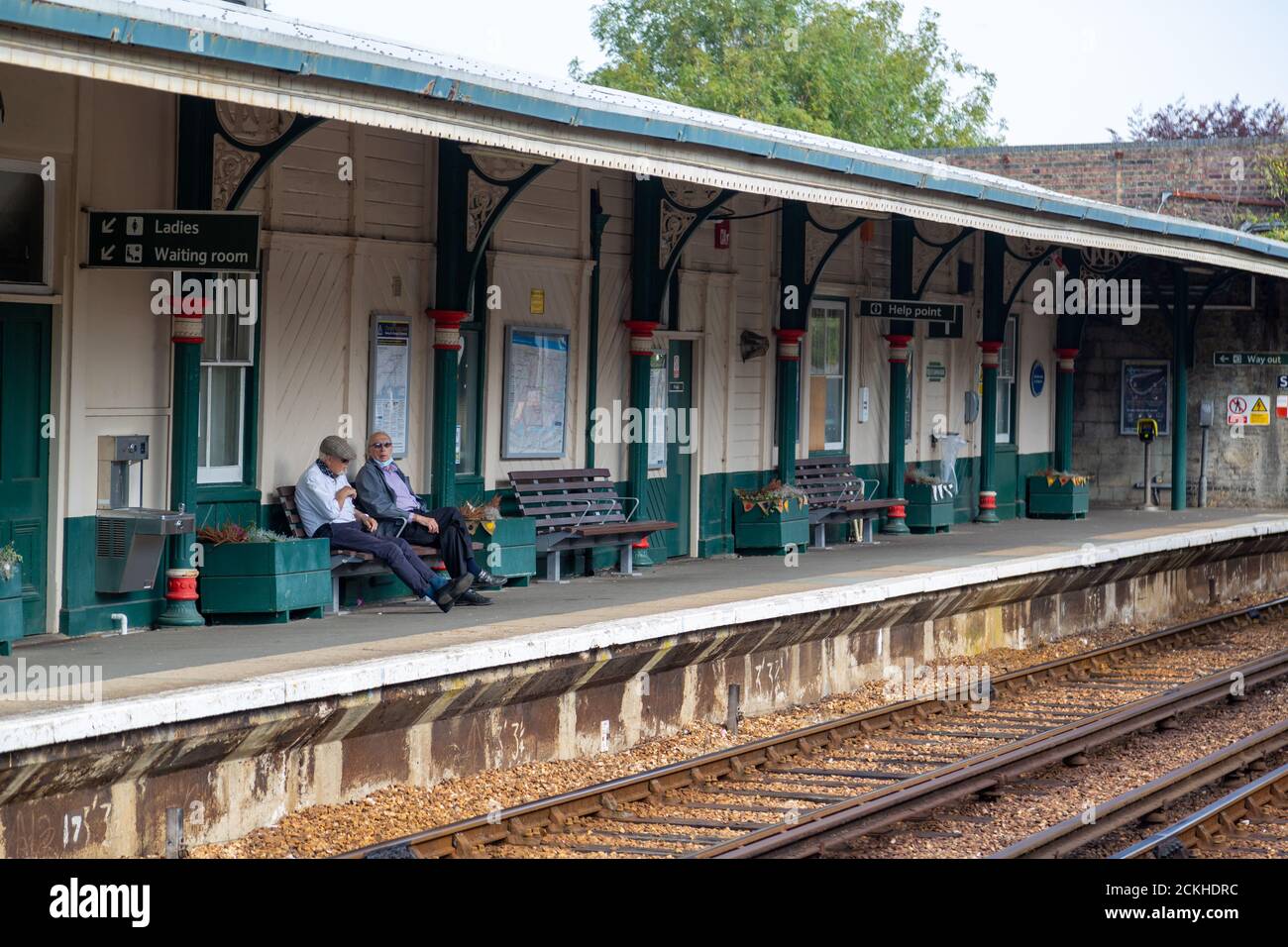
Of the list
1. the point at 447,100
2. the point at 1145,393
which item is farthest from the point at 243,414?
the point at 1145,393

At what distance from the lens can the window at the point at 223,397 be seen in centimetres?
1098

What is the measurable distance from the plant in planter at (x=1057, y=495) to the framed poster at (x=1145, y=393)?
3.04 meters

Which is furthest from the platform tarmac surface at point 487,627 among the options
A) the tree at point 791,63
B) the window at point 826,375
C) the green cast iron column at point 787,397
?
the tree at point 791,63

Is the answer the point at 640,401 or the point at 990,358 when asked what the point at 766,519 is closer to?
the point at 640,401

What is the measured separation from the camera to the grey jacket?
11.7m

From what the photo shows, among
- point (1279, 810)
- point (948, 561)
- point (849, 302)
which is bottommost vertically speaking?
point (1279, 810)

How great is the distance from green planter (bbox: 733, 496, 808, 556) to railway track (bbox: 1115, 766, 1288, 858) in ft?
22.8

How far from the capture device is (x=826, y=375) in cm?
1841

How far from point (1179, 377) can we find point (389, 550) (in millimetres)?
15668

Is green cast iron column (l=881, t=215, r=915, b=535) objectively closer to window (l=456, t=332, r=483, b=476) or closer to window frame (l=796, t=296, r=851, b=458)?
window frame (l=796, t=296, r=851, b=458)

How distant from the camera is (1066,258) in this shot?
901 inches
